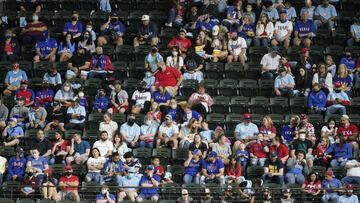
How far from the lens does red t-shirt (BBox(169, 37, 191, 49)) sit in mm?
30780

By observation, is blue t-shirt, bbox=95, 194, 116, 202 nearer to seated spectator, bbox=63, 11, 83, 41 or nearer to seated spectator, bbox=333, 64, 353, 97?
seated spectator, bbox=63, 11, 83, 41

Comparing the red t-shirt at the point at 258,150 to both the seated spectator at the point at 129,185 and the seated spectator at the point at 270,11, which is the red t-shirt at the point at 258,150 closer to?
the seated spectator at the point at 129,185

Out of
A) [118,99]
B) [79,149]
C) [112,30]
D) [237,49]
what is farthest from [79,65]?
[237,49]

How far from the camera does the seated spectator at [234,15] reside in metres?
31.3

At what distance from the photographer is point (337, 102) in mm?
29016

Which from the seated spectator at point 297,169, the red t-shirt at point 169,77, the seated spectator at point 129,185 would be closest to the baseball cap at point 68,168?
the seated spectator at point 129,185

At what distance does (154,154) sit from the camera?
27.8 metres

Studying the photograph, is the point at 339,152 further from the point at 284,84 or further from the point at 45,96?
the point at 45,96

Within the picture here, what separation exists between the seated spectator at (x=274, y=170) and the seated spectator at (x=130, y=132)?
329cm

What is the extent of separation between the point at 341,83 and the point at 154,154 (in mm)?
5183

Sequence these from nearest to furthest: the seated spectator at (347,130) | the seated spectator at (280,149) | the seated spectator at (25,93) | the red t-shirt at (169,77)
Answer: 1. the seated spectator at (280,149)
2. the seated spectator at (347,130)
3. the seated spectator at (25,93)
4. the red t-shirt at (169,77)

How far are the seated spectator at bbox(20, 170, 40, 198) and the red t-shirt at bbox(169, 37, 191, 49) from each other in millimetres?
5816

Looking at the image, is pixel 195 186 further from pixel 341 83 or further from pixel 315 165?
pixel 341 83

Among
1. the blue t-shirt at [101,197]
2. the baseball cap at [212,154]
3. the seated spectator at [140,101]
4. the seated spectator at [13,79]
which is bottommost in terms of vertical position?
the blue t-shirt at [101,197]
